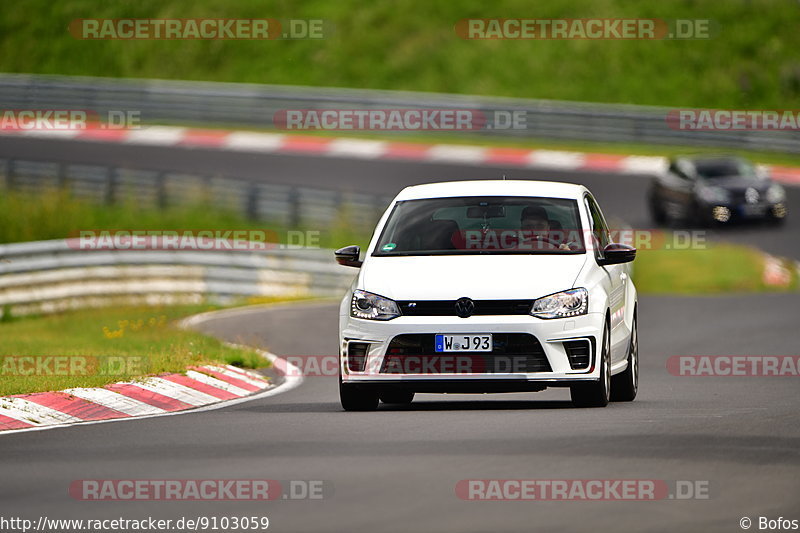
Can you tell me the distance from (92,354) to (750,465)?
355 inches

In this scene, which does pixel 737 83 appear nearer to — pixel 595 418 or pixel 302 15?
pixel 302 15

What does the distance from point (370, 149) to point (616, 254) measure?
30141mm

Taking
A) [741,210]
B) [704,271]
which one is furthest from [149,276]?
[741,210]

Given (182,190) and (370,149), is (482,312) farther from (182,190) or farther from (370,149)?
(370,149)

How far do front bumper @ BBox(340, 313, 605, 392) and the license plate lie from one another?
0.04 metres

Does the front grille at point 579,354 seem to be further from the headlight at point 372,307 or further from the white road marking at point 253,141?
the white road marking at point 253,141

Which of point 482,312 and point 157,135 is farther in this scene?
point 157,135

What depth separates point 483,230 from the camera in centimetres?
1251

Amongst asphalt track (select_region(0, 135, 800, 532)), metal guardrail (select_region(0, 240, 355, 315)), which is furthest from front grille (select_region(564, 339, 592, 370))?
metal guardrail (select_region(0, 240, 355, 315))

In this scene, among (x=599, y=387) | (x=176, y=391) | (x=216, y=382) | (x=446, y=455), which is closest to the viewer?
(x=446, y=455)

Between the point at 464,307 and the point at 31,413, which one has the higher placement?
the point at 464,307

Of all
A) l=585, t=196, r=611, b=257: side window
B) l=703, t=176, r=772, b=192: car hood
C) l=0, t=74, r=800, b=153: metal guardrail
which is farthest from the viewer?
l=0, t=74, r=800, b=153: metal guardrail

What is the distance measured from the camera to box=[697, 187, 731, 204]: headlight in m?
32.9

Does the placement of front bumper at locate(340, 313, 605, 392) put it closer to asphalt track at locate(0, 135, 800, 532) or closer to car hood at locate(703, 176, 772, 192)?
asphalt track at locate(0, 135, 800, 532)
